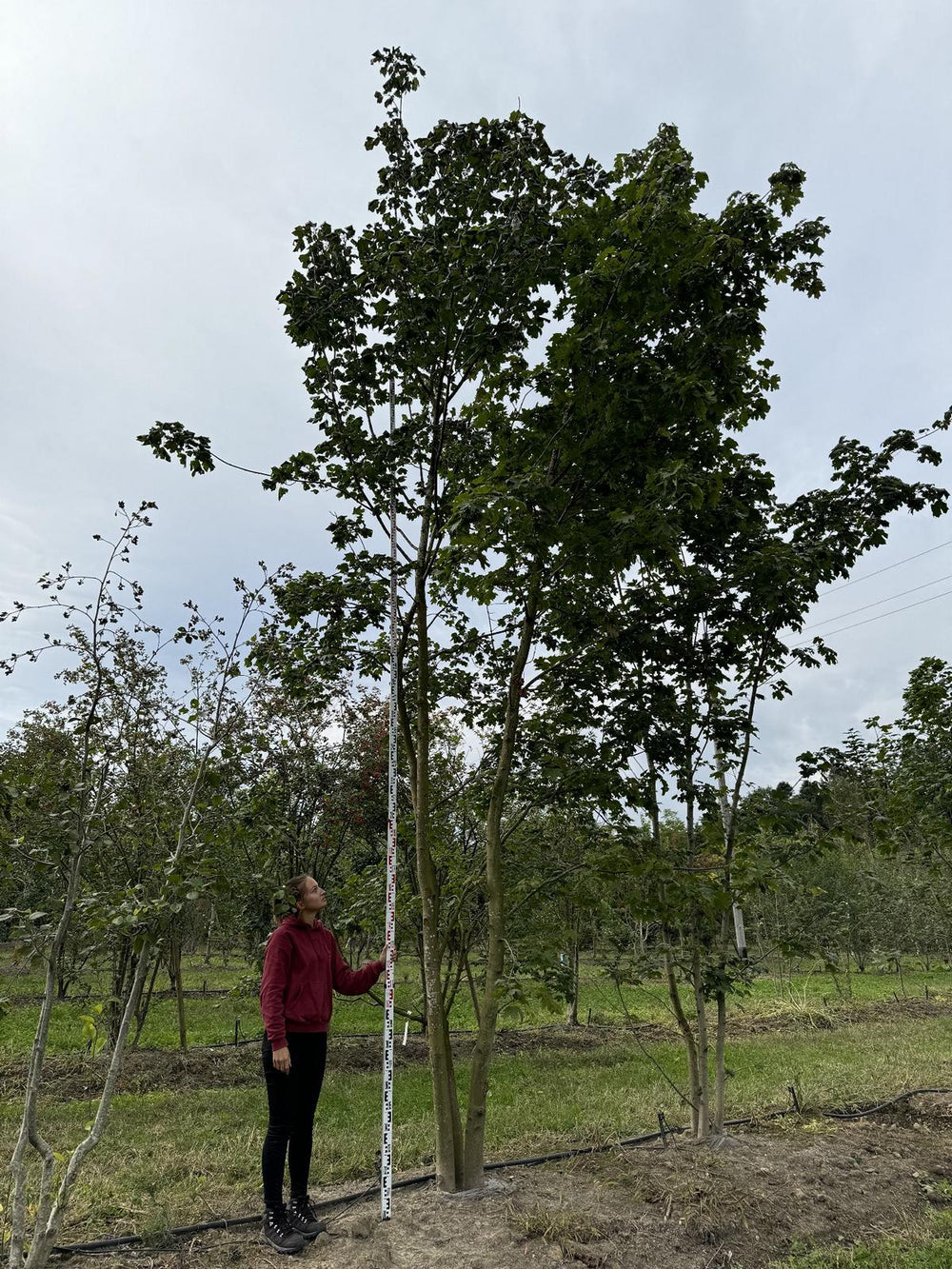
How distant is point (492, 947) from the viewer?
162 inches

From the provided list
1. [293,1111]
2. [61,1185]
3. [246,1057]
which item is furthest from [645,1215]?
[246,1057]

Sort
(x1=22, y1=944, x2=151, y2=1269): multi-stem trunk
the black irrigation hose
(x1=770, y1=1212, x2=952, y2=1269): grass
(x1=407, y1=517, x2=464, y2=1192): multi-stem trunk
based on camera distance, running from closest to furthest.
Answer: (x1=22, y1=944, x2=151, y2=1269): multi-stem trunk, (x1=770, y1=1212, x2=952, y2=1269): grass, the black irrigation hose, (x1=407, y1=517, x2=464, y2=1192): multi-stem trunk

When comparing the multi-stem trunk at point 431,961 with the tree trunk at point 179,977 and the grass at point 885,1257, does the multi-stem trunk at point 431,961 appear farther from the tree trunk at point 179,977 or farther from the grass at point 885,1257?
the tree trunk at point 179,977

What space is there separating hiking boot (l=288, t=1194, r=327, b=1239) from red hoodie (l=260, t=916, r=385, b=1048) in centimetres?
76

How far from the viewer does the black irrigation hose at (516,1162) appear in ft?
11.5

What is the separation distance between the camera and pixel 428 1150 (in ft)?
17.2

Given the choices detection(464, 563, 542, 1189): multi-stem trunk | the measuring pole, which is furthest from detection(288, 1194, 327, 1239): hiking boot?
detection(464, 563, 542, 1189): multi-stem trunk

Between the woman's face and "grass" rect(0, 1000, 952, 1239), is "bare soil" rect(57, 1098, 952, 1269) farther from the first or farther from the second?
the woman's face

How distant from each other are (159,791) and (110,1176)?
220 cm

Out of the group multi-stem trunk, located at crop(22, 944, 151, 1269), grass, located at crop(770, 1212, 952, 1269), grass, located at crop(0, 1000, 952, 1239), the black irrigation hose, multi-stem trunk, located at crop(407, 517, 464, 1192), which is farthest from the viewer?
grass, located at crop(0, 1000, 952, 1239)

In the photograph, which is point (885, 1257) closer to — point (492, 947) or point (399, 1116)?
point (492, 947)

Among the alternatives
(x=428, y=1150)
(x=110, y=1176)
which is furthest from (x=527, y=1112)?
(x=110, y=1176)

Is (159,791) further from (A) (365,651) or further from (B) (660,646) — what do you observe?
(B) (660,646)

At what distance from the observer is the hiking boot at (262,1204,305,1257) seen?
3.39 m
